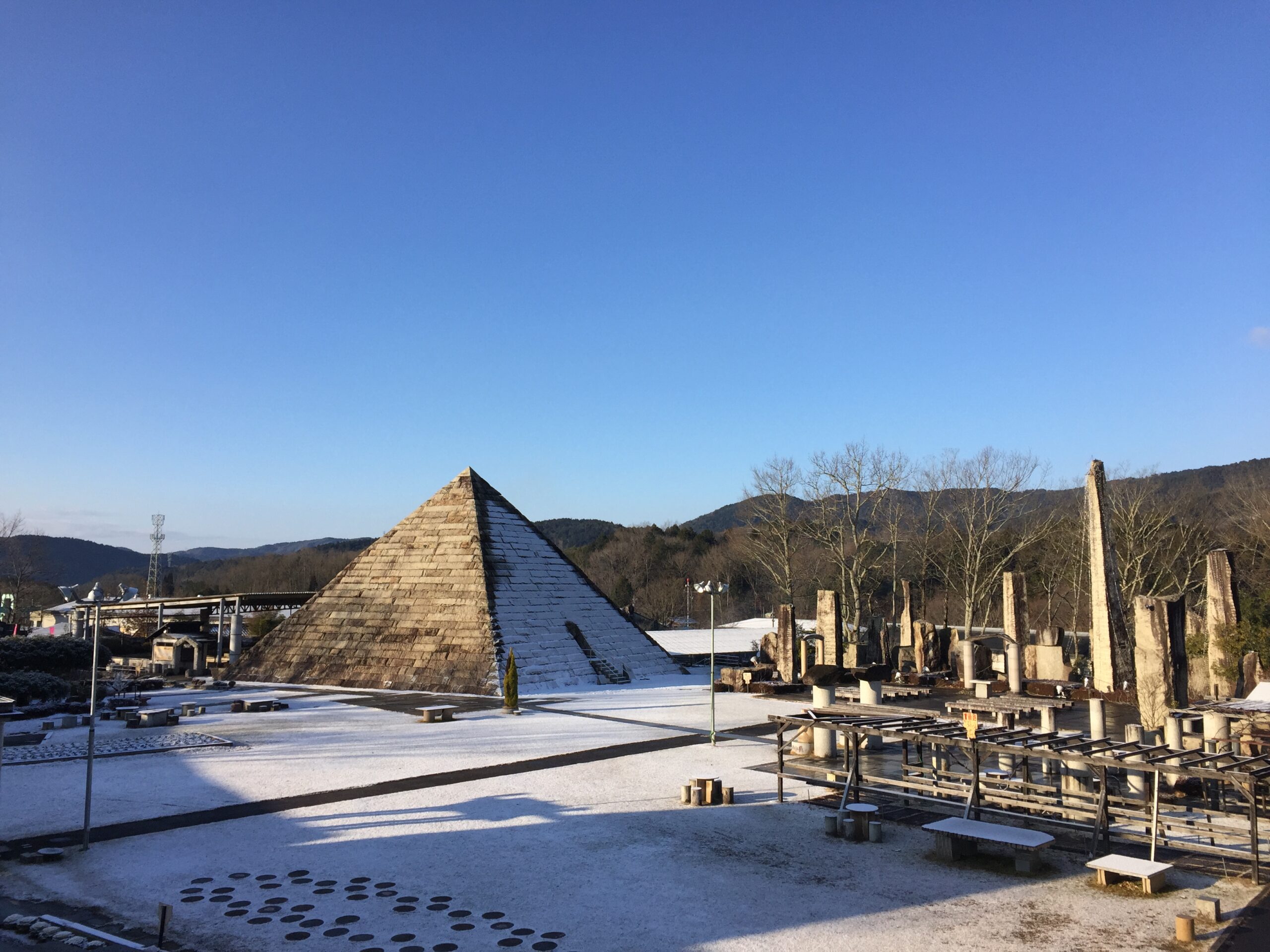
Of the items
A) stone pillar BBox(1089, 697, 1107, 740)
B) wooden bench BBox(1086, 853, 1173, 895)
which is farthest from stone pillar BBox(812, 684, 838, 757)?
wooden bench BBox(1086, 853, 1173, 895)

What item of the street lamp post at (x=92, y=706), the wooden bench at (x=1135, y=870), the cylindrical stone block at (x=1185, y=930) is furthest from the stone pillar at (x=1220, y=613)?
the street lamp post at (x=92, y=706)

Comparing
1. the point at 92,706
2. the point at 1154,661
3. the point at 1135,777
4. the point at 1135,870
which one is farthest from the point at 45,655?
the point at 1154,661

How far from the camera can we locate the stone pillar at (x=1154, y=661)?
14.5m

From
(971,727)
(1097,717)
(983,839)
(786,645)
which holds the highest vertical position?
(971,727)

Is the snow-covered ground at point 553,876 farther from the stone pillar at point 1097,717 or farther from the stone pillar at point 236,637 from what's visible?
the stone pillar at point 236,637

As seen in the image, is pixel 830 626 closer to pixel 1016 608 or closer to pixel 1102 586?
pixel 1016 608

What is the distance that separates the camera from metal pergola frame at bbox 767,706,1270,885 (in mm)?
8758

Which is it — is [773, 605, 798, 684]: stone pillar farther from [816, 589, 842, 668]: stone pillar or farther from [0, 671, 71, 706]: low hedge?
[0, 671, 71, 706]: low hedge

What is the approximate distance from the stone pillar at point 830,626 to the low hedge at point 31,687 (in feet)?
78.3

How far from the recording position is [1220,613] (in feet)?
59.8

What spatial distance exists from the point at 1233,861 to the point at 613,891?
6.79 metres

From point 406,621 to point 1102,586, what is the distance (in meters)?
22.0

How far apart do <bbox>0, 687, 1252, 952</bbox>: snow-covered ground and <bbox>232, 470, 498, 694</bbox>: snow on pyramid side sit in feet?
43.6

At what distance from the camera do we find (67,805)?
11984 millimetres
